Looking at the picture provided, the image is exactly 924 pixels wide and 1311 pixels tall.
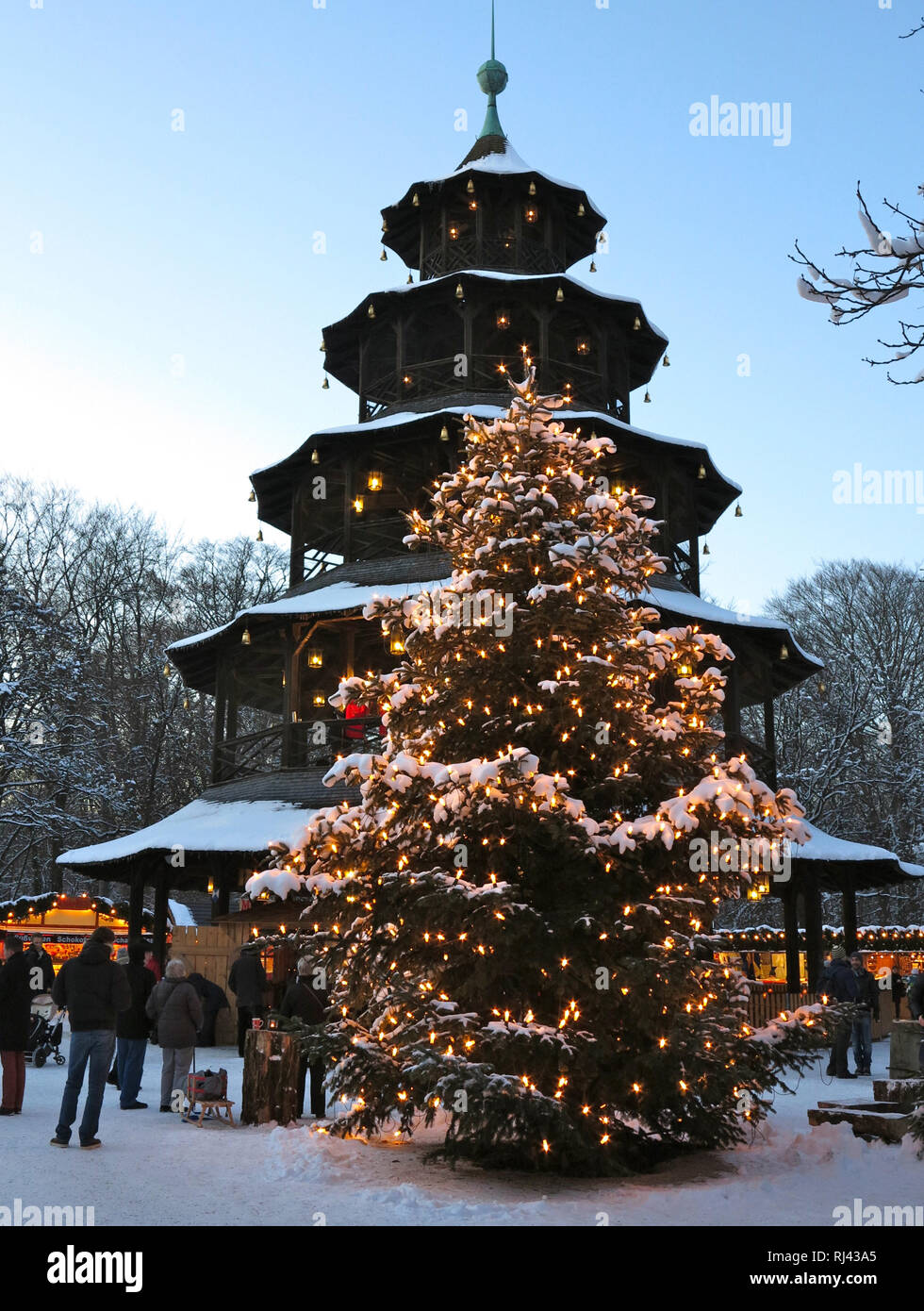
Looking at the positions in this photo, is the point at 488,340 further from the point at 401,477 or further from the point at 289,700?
the point at 289,700

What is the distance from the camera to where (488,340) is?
2792 cm

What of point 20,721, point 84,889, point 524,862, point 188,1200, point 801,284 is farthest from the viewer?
point 84,889

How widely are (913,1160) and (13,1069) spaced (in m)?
8.36

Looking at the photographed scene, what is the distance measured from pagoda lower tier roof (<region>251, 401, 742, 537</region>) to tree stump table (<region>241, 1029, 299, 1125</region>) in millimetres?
13413

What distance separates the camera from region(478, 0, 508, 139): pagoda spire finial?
32.1 meters

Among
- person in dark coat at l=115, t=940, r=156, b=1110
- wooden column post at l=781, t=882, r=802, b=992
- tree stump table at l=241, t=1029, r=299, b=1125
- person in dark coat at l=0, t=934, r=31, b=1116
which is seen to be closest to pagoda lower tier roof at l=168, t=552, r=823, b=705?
wooden column post at l=781, t=882, r=802, b=992

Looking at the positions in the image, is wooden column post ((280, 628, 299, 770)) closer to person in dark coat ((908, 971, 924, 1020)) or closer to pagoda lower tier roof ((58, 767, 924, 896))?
pagoda lower tier roof ((58, 767, 924, 896))

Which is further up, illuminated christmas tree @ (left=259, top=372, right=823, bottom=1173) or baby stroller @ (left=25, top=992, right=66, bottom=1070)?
illuminated christmas tree @ (left=259, top=372, right=823, bottom=1173)

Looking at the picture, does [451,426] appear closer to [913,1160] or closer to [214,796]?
[214,796]

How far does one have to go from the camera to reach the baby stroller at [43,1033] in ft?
60.1

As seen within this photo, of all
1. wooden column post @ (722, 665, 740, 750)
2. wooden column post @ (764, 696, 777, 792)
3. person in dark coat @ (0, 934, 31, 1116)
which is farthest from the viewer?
wooden column post @ (764, 696, 777, 792)

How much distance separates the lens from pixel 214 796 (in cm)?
2430

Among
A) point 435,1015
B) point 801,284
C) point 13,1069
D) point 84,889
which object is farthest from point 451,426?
point 84,889

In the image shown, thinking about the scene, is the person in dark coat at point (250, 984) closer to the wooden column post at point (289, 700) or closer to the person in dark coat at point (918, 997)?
the wooden column post at point (289, 700)
